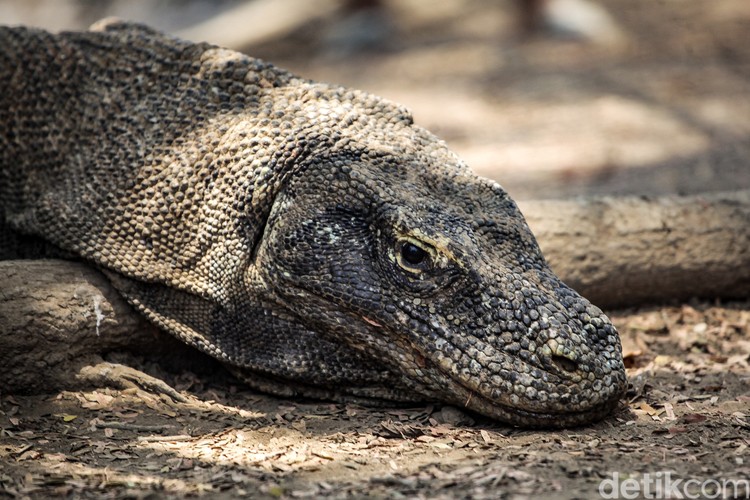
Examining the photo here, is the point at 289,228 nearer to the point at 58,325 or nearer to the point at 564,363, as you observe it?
the point at 58,325

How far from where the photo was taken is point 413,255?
15.2ft

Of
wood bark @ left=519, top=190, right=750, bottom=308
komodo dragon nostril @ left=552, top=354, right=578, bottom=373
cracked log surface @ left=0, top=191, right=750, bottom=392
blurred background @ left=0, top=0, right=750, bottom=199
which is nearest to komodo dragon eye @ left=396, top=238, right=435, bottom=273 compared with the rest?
komodo dragon nostril @ left=552, top=354, right=578, bottom=373

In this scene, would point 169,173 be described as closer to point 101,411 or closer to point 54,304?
point 54,304

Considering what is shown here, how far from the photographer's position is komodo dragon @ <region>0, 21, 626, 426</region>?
14.8 feet

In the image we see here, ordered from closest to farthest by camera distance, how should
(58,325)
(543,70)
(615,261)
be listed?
(58,325) < (615,261) < (543,70)

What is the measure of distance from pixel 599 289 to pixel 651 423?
1.89m

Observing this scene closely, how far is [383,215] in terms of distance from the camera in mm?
4680

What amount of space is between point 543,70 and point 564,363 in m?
10.4

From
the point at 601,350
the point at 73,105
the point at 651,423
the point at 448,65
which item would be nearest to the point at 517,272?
the point at 601,350
